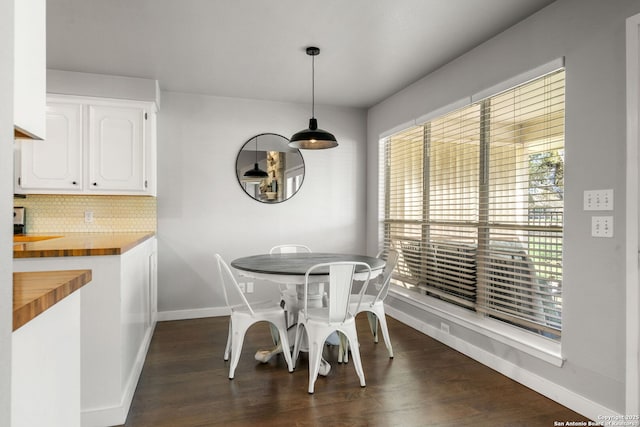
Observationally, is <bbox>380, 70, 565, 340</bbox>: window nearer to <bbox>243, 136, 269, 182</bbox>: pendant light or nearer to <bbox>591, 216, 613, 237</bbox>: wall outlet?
<bbox>591, 216, 613, 237</bbox>: wall outlet

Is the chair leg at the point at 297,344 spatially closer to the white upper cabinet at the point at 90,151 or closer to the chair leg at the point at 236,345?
the chair leg at the point at 236,345

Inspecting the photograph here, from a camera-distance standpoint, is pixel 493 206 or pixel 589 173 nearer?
pixel 589 173

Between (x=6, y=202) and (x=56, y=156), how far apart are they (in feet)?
11.2

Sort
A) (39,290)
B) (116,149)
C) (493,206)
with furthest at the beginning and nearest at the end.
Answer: (116,149), (493,206), (39,290)

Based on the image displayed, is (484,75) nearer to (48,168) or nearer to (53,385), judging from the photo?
(53,385)

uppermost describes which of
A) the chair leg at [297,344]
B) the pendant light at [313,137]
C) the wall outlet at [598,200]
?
the pendant light at [313,137]

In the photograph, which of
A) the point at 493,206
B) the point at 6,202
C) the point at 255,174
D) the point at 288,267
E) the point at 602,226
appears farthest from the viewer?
the point at 255,174

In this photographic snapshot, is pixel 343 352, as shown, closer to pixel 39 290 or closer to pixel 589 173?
pixel 589 173

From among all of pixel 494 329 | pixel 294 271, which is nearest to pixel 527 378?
pixel 494 329

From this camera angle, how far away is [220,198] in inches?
177

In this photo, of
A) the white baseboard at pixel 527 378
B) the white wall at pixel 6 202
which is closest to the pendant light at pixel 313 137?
the white baseboard at pixel 527 378

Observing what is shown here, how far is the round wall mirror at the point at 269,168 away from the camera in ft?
15.0

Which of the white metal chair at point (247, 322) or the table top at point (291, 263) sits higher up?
the table top at point (291, 263)

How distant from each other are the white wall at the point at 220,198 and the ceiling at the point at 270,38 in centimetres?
47
